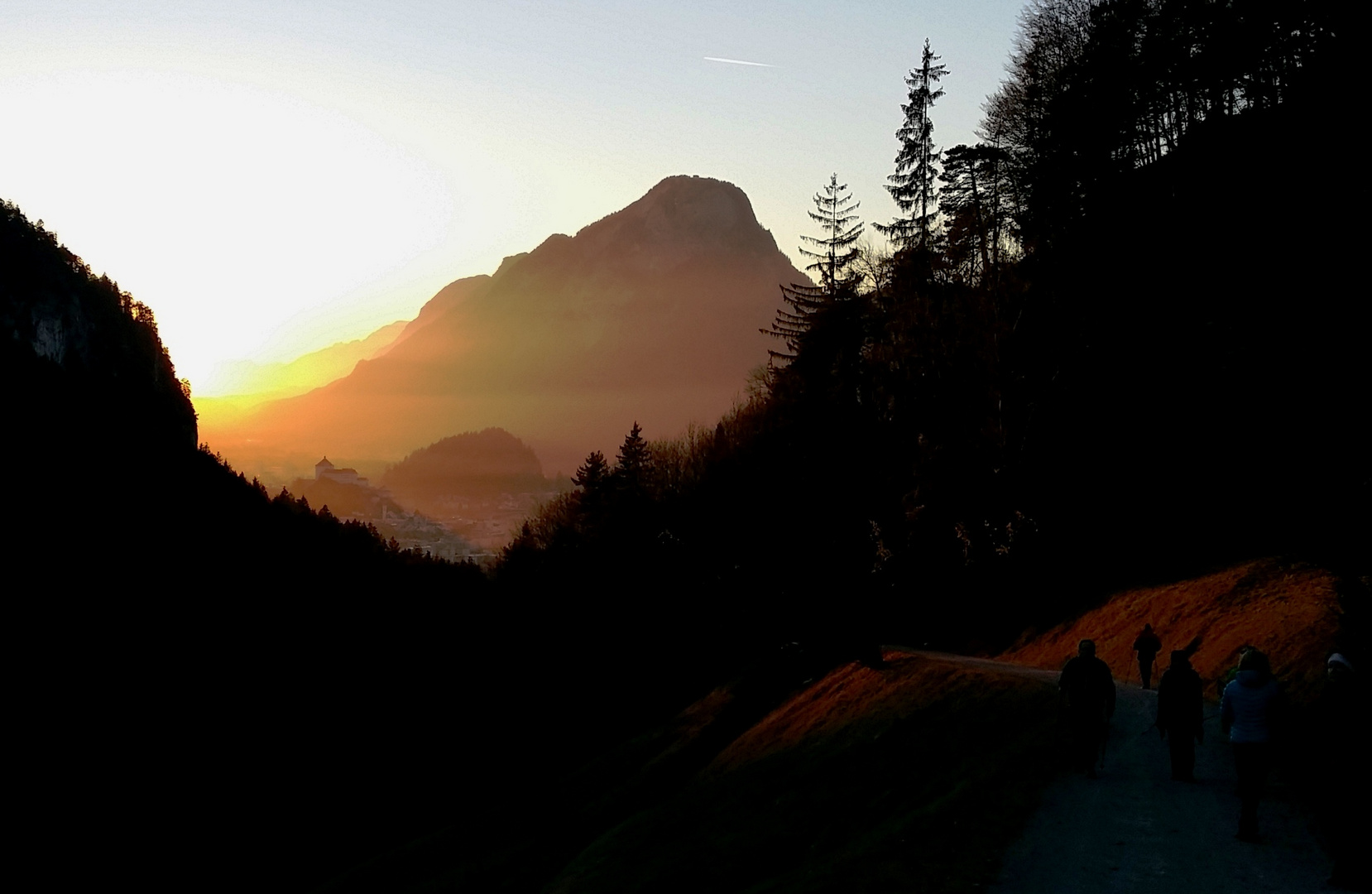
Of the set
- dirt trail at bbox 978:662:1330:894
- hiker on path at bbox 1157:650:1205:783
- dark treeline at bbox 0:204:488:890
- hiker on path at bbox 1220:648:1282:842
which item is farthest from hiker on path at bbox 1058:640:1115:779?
dark treeline at bbox 0:204:488:890

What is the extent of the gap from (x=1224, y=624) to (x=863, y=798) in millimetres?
13036

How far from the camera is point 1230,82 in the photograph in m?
46.2

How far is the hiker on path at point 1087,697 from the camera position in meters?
19.0

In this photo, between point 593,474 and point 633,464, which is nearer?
point 633,464

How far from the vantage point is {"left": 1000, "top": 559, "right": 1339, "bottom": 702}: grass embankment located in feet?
83.8

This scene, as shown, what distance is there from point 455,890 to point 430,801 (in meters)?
31.1

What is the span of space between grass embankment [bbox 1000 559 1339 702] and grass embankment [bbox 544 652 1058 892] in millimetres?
4835

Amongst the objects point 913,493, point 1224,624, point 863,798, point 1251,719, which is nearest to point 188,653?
point 913,493

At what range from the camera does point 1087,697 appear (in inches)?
749

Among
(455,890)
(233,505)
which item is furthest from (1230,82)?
(233,505)

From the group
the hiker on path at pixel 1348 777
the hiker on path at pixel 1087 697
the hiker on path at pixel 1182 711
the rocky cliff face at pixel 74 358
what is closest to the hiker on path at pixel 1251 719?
the hiker on path at pixel 1348 777

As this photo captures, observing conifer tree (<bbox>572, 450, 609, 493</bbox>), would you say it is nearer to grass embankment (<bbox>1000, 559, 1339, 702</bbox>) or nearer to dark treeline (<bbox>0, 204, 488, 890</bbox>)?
dark treeline (<bbox>0, 204, 488, 890</bbox>)

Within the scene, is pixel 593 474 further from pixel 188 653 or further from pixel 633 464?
pixel 188 653

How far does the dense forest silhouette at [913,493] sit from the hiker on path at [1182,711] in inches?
432
